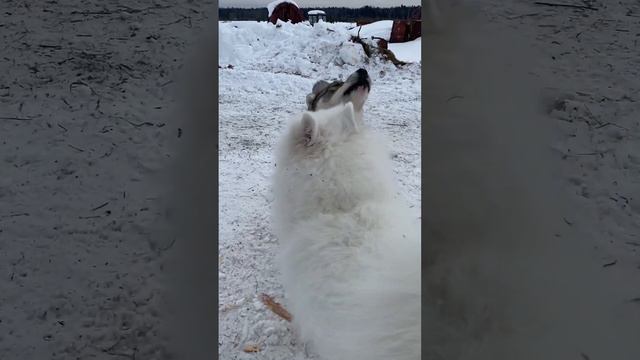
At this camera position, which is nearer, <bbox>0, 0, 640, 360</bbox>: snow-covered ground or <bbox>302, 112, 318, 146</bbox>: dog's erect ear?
<bbox>0, 0, 640, 360</bbox>: snow-covered ground

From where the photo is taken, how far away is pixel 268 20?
1478cm

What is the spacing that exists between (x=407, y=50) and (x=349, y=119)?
10.8 m

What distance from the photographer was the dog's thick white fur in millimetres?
1815

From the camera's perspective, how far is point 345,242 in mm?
→ 2248

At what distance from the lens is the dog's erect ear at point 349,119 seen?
2.54 metres

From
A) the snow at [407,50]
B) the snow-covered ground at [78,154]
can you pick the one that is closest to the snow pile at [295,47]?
the snow at [407,50]

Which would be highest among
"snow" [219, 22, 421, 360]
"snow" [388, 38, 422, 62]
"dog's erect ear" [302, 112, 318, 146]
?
"dog's erect ear" [302, 112, 318, 146]

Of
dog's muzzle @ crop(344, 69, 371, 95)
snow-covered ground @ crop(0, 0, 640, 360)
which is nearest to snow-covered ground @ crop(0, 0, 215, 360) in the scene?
snow-covered ground @ crop(0, 0, 640, 360)

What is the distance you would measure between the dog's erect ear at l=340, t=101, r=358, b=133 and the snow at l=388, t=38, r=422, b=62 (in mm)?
8921

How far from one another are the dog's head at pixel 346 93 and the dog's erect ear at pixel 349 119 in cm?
26

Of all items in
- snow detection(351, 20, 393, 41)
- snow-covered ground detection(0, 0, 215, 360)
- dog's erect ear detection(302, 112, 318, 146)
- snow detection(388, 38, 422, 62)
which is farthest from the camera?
snow detection(351, 20, 393, 41)

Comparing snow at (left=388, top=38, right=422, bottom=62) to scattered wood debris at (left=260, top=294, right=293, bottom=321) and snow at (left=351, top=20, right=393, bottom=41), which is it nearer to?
snow at (left=351, top=20, right=393, bottom=41)

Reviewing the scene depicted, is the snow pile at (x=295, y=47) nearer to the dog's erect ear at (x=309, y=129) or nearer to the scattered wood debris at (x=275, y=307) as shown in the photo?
the scattered wood debris at (x=275, y=307)

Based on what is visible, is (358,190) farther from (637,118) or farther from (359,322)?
(637,118)
